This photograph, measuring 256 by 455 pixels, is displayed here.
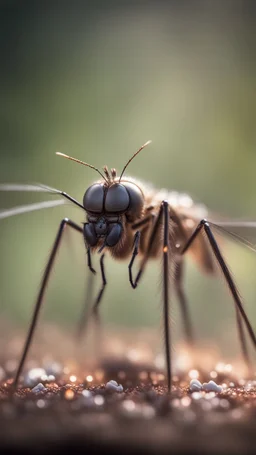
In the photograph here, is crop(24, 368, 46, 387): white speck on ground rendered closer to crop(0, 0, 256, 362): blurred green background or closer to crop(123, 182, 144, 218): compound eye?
crop(123, 182, 144, 218): compound eye

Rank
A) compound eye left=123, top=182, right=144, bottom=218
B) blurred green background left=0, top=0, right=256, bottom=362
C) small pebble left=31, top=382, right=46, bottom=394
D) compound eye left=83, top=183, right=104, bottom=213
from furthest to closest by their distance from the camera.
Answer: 1. blurred green background left=0, top=0, right=256, bottom=362
2. compound eye left=123, top=182, right=144, bottom=218
3. compound eye left=83, top=183, right=104, bottom=213
4. small pebble left=31, top=382, right=46, bottom=394

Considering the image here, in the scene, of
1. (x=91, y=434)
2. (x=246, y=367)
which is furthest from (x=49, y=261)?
(x=246, y=367)

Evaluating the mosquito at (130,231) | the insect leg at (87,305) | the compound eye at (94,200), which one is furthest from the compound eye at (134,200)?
the insect leg at (87,305)

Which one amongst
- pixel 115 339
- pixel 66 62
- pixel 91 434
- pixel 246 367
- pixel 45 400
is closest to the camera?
pixel 91 434

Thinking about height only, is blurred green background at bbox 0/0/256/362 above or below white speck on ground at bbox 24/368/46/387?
above

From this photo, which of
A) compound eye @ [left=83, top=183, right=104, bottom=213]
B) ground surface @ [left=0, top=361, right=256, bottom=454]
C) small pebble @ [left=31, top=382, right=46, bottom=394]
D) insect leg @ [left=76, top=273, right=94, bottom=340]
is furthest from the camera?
insect leg @ [left=76, top=273, right=94, bottom=340]

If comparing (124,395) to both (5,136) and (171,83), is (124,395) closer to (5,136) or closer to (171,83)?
(5,136)

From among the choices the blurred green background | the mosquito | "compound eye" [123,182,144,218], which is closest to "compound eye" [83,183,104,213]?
the mosquito
